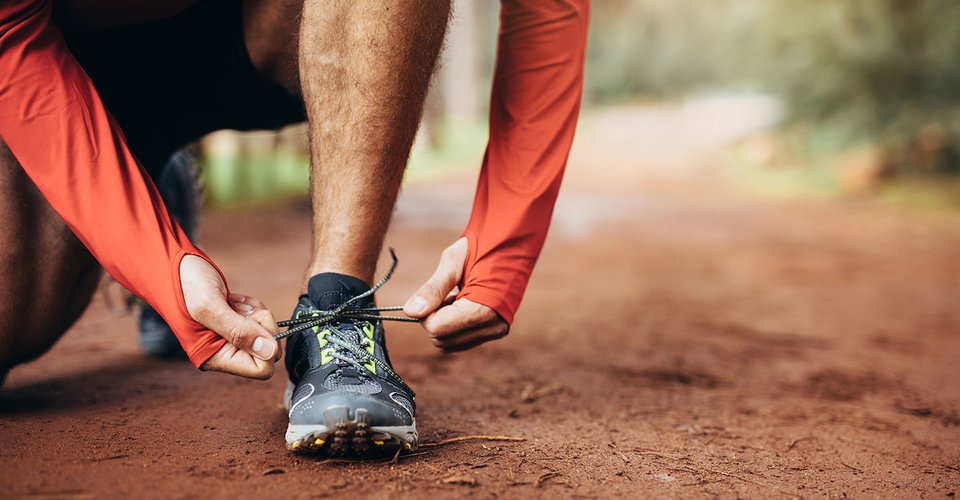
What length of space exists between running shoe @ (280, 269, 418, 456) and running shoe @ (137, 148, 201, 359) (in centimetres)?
69

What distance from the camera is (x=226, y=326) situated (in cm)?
120

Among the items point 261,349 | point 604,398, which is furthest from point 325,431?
point 604,398

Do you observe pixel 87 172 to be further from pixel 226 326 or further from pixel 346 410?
pixel 346 410

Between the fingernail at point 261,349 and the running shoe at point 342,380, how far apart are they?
9 centimetres

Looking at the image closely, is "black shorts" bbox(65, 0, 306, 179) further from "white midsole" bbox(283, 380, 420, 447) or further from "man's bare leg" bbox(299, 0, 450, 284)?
"white midsole" bbox(283, 380, 420, 447)

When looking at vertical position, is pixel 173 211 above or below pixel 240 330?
below

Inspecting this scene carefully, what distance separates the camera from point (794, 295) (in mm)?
3379

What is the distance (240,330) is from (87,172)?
36cm

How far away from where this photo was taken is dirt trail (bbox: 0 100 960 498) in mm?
1200

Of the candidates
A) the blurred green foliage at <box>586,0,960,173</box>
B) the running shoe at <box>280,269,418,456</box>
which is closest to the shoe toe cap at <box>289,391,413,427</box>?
the running shoe at <box>280,269,418,456</box>

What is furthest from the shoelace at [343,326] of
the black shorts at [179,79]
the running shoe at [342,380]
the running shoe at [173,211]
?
the running shoe at [173,211]

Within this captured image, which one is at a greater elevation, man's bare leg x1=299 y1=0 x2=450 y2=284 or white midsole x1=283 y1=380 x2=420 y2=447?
man's bare leg x1=299 y1=0 x2=450 y2=284

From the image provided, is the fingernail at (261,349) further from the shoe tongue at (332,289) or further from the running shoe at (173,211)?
the running shoe at (173,211)

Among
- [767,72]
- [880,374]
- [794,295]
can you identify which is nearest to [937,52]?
[767,72]
